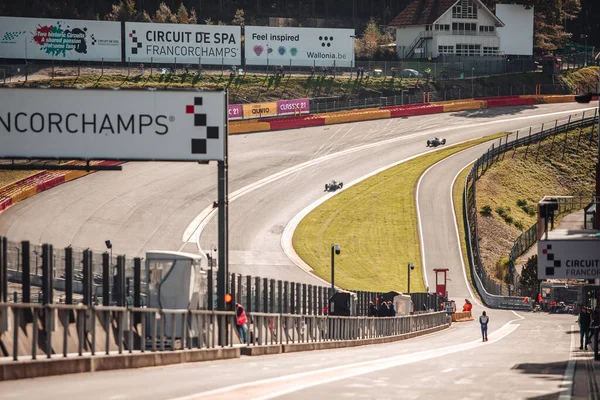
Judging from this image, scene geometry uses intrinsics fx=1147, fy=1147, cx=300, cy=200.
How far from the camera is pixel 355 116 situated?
371 ft

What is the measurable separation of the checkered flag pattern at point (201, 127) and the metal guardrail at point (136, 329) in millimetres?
4887

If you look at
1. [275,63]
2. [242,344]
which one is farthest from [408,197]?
[242,344]

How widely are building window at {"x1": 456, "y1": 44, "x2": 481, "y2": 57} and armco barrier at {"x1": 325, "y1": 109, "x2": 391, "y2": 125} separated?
24.5 meters

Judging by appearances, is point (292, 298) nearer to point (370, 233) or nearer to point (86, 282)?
point (86, 282)

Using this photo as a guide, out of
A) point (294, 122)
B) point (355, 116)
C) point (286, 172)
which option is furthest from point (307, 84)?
point (286, 172)

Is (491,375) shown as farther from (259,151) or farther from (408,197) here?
(259,151)

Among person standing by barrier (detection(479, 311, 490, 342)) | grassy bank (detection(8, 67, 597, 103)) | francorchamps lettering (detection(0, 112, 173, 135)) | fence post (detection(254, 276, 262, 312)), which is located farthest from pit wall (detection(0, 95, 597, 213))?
fence post (detection(254, 276, 262, 312))

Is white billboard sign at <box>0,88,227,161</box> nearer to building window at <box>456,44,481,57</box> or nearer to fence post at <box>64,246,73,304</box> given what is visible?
fence post at <box>64,246,73,304</box>

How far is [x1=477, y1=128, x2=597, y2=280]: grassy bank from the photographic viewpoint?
3583 inches

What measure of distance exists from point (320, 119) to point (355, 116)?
14.1 feet

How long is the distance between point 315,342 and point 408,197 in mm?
59825

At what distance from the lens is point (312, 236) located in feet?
267

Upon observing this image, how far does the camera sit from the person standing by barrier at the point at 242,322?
28422 mm

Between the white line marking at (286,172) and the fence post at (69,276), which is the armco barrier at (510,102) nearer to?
the white line marking at (286,172)
